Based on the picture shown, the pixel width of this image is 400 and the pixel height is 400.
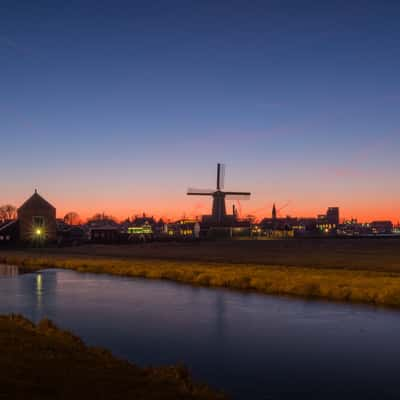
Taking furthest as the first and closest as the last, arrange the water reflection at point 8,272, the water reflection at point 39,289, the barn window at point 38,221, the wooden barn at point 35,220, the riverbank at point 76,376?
the barn window at point 38,221
the wooden barn at point 35,220
the water reflection at point 8,272
the water reflection at point 39,289
the riverbank at point 76,376

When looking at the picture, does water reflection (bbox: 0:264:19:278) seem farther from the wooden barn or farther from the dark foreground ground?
the wooden barn

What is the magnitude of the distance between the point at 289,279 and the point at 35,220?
2667 inches

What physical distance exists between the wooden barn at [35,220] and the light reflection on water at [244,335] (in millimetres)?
59349

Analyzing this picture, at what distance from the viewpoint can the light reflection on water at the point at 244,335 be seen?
45.9 feet

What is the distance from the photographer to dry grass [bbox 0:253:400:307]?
2803 cm

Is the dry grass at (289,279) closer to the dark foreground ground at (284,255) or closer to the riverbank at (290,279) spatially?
the riverbank at (290,279)

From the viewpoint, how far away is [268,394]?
12.8 metres

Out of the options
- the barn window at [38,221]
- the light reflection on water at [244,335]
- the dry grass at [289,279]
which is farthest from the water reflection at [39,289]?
the barn window at [38,221]

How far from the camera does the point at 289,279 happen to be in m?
33.3

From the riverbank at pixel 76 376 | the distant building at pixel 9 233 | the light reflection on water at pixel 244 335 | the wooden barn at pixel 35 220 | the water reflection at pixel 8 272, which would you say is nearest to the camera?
the riverbank at pixel 76 376

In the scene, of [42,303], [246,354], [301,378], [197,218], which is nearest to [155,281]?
[42,303]

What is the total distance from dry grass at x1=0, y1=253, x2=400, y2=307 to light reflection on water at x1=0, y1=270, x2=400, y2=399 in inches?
80.7

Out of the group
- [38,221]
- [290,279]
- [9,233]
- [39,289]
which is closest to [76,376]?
[290,279]

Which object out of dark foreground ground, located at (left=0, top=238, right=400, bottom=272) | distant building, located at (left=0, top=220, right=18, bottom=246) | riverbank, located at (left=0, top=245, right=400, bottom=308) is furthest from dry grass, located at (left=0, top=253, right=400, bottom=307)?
distant building, located at (left=0, top=220, right=18, bottom=246)
